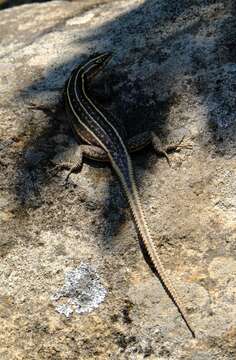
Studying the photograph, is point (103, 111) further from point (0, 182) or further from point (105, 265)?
point (105, 265)

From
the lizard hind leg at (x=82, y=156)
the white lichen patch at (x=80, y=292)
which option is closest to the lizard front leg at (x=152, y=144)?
the lizard hind leg at (x=82, y=156)

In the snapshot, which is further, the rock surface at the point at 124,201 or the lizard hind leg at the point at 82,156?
the lizard hind leg at the point at 82,156

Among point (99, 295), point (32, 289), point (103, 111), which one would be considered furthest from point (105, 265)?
point (103, 111)

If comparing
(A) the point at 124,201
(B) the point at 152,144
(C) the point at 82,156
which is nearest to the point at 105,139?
(C) the point at 82,156

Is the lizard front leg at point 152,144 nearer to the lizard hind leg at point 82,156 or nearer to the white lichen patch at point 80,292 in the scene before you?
the lizard hind leg at point 82,156

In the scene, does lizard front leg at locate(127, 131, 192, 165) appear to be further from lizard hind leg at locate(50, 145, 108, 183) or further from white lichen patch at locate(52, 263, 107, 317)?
white lichen patch at locate(52, 263, 107, 317)
